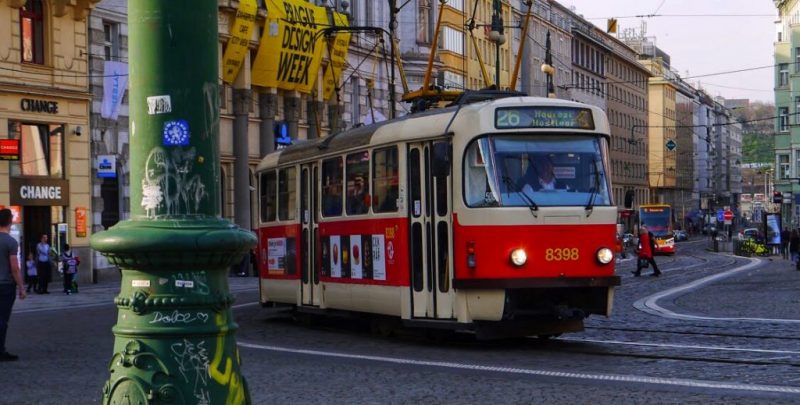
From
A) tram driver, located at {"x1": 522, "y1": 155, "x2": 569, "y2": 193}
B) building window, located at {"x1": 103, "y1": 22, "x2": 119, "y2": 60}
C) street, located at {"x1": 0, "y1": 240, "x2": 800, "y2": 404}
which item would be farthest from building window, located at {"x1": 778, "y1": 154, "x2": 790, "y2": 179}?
tram driver, located at {"x1": 522, "y1": 155, "x2": 569, "y2": 193}

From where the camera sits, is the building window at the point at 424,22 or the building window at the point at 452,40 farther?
the building window at the point at 452,40

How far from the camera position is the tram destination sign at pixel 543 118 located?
1541 cm

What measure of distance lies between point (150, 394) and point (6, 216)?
12052mm

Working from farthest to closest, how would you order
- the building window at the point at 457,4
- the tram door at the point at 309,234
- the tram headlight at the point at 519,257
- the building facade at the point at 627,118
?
the building facade at the point at 627,118, the building window at the point at 457,4, the tram door at the point at 309,234, the tram headlight at the point at 519,257

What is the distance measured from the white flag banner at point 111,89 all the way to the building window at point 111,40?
0.74 metres

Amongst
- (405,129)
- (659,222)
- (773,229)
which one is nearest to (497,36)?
(405,129)

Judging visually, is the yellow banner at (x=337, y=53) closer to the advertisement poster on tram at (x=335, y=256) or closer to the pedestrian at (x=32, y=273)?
the pedestrian at (x=32, y=273)

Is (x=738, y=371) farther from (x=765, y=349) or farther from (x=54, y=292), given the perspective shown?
(x=54, y=292)

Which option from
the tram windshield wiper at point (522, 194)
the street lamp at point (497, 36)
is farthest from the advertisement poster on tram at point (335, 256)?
the street lamp at point (497, 36)

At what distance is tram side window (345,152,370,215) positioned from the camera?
17.6 m

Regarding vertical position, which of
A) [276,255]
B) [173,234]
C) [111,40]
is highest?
[111,40]

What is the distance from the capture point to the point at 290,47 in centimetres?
4956

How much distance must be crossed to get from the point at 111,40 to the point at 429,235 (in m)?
27.1

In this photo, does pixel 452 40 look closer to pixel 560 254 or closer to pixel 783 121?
pixel 783 121
